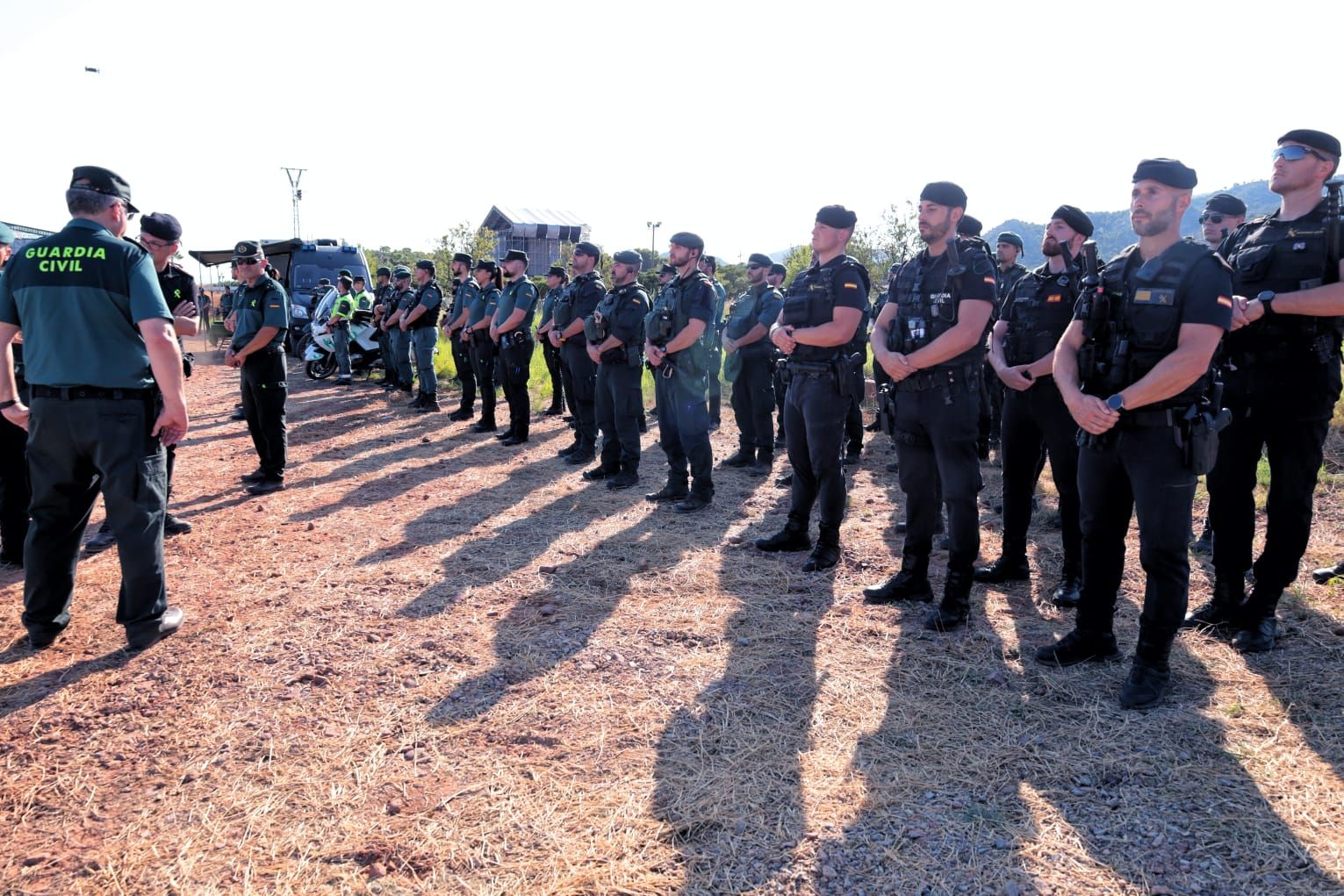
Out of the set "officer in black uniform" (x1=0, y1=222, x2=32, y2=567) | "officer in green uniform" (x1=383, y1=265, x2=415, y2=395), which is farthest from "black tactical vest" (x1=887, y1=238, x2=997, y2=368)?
"officer in green uniform" (x1=383, y1=265, x2=415, y2=395)

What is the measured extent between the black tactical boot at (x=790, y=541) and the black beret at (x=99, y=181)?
3090 mm

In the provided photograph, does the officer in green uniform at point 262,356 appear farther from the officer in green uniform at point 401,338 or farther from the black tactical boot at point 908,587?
the officer in green uniform at point 401,338

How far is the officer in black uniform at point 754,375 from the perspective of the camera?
308 inches

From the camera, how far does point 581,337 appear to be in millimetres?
7613

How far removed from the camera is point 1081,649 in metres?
3.46

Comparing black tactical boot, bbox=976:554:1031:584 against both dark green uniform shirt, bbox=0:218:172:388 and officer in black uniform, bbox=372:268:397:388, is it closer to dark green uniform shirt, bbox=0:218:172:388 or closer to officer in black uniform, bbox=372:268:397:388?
dark green uniform shirt, bbox=0:218:172:388

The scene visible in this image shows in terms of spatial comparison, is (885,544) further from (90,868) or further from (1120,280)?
(90,868)

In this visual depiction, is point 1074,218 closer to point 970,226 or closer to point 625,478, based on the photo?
point 970,226

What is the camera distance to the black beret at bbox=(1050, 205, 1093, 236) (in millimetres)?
4430

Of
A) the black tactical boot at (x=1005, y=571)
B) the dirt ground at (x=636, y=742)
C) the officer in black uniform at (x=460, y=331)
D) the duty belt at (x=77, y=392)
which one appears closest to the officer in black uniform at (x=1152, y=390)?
the dirt ground at (x=636, y=742)

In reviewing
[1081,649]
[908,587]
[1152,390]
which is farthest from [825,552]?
[1152,390]

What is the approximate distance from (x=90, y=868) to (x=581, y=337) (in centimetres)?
584

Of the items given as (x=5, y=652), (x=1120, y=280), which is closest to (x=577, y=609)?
(x=5, y=652)

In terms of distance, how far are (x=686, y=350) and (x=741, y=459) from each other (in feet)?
5.96
